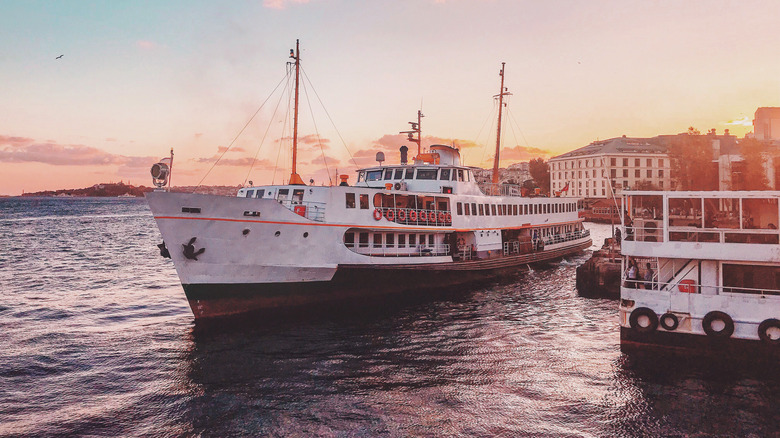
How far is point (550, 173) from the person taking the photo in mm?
114188

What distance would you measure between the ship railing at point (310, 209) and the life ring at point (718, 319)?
15265mm

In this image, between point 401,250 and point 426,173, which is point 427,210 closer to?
point 401,250

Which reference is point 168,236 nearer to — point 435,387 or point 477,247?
point 435,387

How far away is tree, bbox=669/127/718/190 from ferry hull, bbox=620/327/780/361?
6070cm

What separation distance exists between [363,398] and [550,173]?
360 ft

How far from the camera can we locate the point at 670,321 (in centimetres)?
1538

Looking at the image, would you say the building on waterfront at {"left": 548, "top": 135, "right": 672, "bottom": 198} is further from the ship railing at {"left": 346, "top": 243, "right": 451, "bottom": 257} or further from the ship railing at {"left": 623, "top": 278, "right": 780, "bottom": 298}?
the ship railing at {"left": 623, "top": 278, "right": 780, "bottom": 298}

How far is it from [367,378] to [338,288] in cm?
806

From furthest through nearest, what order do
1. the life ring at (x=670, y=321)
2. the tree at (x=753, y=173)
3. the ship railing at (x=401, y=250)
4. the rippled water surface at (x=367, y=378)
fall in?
the tree at (x=753, y=173), the ship railing at (x=401, y=250), the life ring at (x=670, y=321), the rippled water surface at (x=367, y=378)

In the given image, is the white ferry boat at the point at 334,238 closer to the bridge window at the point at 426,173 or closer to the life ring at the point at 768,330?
the bridge window at the point at 426,173

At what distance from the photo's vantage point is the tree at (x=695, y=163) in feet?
224

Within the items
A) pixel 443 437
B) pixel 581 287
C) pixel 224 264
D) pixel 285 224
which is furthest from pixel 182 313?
Result: pixel 581 287

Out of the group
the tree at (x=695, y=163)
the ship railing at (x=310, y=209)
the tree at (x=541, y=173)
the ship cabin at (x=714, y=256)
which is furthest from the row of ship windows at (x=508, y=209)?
the tree at (x=541, y=173)

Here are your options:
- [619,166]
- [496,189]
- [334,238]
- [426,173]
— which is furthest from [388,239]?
[619,166]
